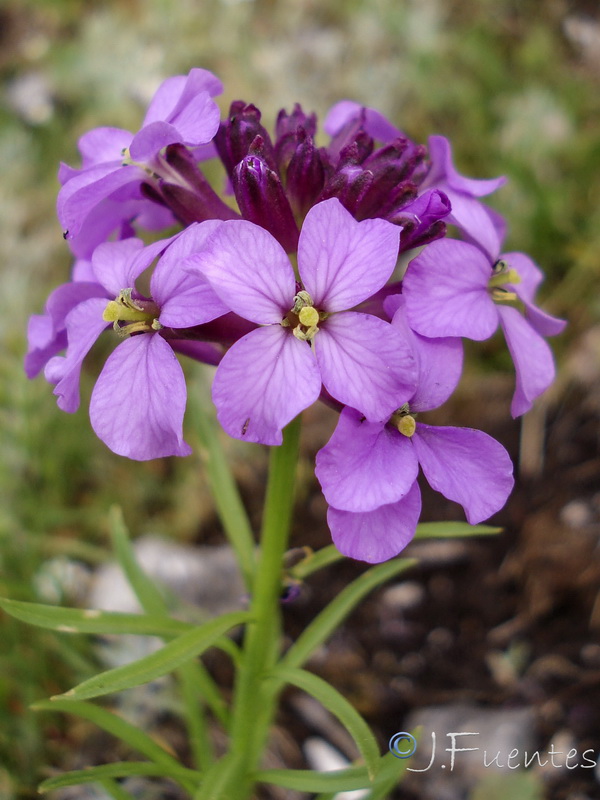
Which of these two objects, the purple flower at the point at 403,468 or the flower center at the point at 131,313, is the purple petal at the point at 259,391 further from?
the flower center at the point at 131,313

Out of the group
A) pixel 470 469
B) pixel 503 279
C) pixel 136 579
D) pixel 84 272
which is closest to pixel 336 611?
pixel 136 579

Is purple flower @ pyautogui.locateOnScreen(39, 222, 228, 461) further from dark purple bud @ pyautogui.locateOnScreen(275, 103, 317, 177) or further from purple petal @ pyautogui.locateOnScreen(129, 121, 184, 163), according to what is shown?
dark purple bud @ pyautogui.locateOnScreen(275, 103, 317, 177)

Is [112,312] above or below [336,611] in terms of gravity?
above

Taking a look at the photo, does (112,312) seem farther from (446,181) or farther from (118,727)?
(118,727)

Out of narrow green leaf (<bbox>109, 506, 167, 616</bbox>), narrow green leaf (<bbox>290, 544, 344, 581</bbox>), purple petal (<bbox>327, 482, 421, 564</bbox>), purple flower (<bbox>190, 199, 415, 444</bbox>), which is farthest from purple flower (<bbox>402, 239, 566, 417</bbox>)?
narrow green leaf (<bbox>109, 506, 167, 616</bbox>)

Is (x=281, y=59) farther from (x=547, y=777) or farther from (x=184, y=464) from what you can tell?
(x=547, y=777)
